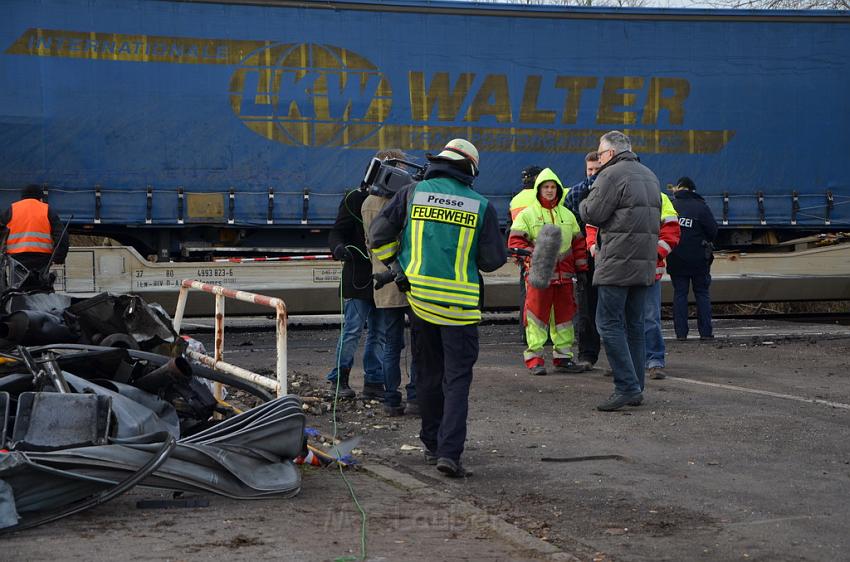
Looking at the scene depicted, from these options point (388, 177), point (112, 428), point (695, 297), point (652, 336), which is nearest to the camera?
point (112, 428)

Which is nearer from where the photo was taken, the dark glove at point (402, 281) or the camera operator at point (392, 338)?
the dark glove at point (402, 281)

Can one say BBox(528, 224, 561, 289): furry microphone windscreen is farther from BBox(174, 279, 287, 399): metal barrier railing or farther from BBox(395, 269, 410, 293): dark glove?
BBox(395, 269, 410, 293): dark glove

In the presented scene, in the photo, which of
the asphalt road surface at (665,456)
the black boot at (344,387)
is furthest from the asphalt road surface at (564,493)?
the black boot at (344,387)

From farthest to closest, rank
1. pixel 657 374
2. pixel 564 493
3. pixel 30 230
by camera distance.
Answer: pixel 30 230 → pixel 657 374 → pixel 564 493

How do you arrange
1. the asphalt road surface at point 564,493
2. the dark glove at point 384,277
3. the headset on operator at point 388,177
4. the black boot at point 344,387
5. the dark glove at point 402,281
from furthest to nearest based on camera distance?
the black boot at point 344,387, the headset on operator at point 388,177, the dark glove at point 384,277, the dark glove at point 402,281, the asphalt road surface at point 564,493

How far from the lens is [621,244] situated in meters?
8.33

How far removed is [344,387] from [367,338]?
0.53 metres

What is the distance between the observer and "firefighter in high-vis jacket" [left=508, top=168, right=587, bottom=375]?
10.1 m

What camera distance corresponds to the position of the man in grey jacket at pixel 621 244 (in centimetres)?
824

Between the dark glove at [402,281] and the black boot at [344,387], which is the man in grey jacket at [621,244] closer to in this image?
the black boot at [344,387]

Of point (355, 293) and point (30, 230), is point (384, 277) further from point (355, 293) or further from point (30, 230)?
point (30, 230)

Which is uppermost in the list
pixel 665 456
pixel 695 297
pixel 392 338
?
pixel 392 338

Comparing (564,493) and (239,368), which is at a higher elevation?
(239,368)

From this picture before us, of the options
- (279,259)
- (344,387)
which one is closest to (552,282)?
(344,387)
